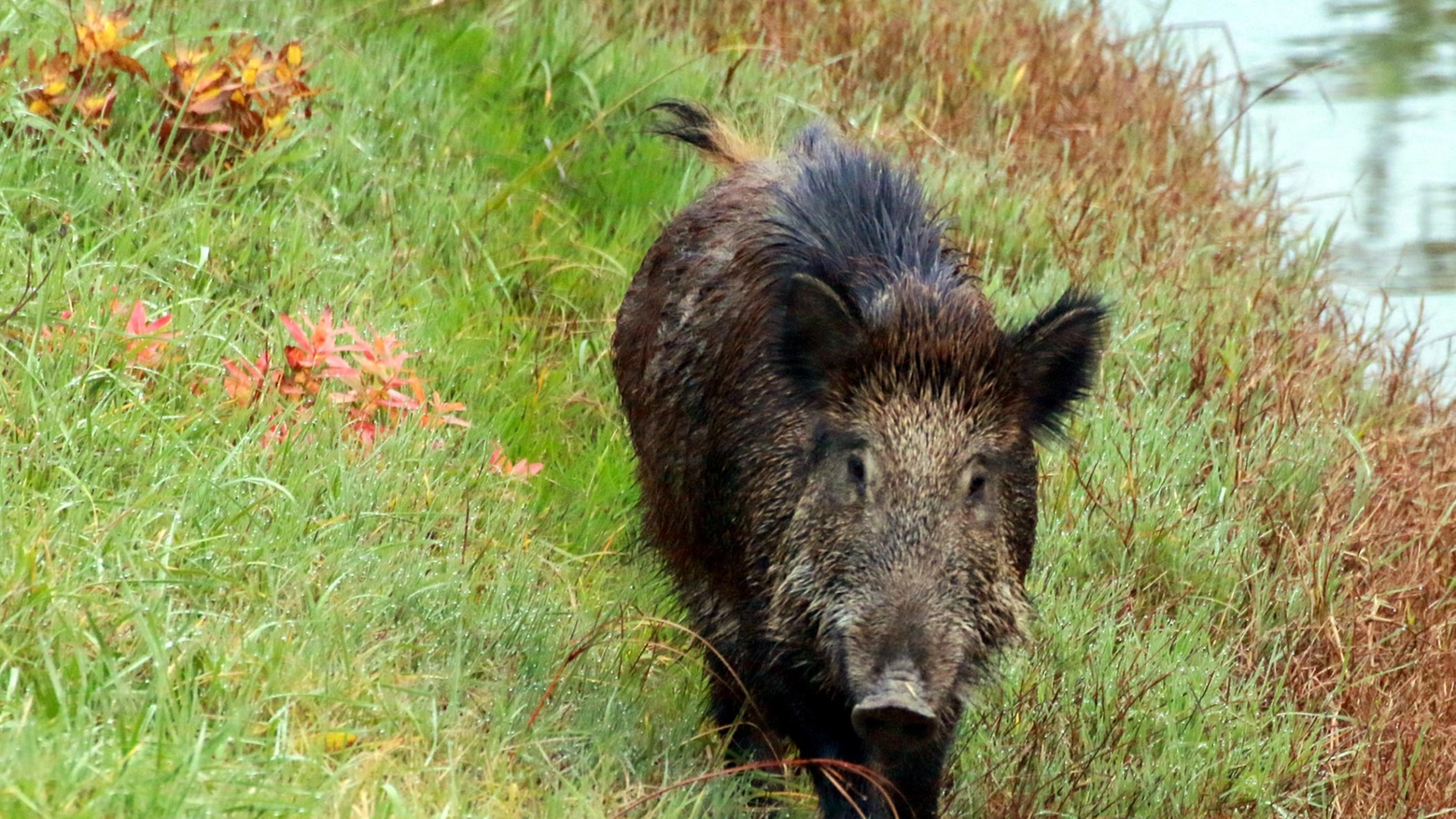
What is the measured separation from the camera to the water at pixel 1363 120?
816cm

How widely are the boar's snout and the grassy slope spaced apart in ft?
1.48

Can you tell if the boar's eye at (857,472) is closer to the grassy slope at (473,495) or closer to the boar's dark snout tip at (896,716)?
the boar's dark snout tip at (896,716)

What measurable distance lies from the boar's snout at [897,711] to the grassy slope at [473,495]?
1.48 ft

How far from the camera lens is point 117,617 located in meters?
2.98

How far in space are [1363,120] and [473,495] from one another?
7029 millimetres

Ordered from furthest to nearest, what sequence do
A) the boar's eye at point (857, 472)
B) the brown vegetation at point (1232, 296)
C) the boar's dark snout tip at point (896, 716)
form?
the brown vegetation at point (1232, 296)
the boar's eye at point (857, 472)
the boar's dark snout tip at point (896, 716)

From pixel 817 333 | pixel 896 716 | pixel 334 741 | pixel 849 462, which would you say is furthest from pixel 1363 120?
pixel 334 741

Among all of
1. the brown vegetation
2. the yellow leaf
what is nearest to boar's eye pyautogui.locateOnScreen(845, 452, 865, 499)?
the yellow leaf

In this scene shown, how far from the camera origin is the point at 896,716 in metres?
3.11

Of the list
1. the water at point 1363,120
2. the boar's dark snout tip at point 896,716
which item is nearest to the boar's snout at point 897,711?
the boar's dark snout tip at point 896,716

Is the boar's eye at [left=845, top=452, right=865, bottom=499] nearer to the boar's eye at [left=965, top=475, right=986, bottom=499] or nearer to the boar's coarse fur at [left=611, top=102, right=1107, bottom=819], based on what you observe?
the boar's coarse fur at [left=611, top=102, right=1107, bottom=819]

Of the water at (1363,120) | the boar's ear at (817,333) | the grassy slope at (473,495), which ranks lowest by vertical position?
the water at (1363,120)

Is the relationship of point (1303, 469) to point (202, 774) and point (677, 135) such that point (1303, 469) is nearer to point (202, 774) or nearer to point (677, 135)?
→ point (677, 135)

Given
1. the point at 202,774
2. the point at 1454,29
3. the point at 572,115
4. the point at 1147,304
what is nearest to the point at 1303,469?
the point at 1147,304
